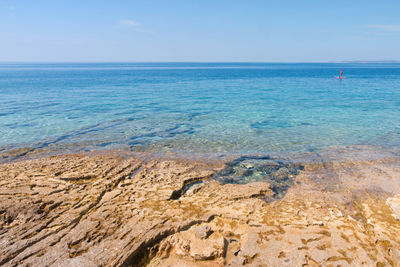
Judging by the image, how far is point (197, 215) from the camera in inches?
294

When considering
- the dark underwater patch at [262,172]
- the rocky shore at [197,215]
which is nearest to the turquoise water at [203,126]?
the dark underwater patch at [262,172]

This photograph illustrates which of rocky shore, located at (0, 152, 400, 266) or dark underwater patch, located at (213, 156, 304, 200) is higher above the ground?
rocky shore, located at (0, 152, 400, 266)

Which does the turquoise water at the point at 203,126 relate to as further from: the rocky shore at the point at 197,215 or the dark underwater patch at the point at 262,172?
the rocky shore at the point at 197,215

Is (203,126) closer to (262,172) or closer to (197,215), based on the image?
(262,172)

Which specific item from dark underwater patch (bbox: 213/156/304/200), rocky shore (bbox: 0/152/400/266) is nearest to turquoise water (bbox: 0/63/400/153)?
dark underwater patch (bbox: 213/156/304/200)

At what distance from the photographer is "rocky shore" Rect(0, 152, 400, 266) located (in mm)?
5855

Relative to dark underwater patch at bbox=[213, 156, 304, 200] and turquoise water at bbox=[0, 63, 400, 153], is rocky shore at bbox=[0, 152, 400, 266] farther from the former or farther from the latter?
turquoise water at bbox=[0, 63, 400, 153]

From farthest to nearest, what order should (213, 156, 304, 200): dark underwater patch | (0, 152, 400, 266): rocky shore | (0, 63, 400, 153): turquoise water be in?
(0, 63, 400, 153): turquoise water, (213, 156, 304, 200): dark underwater patch, (0, 152, 400, 266): rocky shore

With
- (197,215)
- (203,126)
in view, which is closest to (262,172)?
(197,215)

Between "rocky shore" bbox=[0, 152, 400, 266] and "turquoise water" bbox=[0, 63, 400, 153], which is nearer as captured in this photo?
"rocky shore" bbox=[0, 152, 400, 266]

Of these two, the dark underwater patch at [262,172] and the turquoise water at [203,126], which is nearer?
the dark underwater patch at [262,172]

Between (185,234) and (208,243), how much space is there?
0.70 meters

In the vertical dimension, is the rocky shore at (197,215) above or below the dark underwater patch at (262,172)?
above

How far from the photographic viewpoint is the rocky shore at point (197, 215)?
5855 mm
